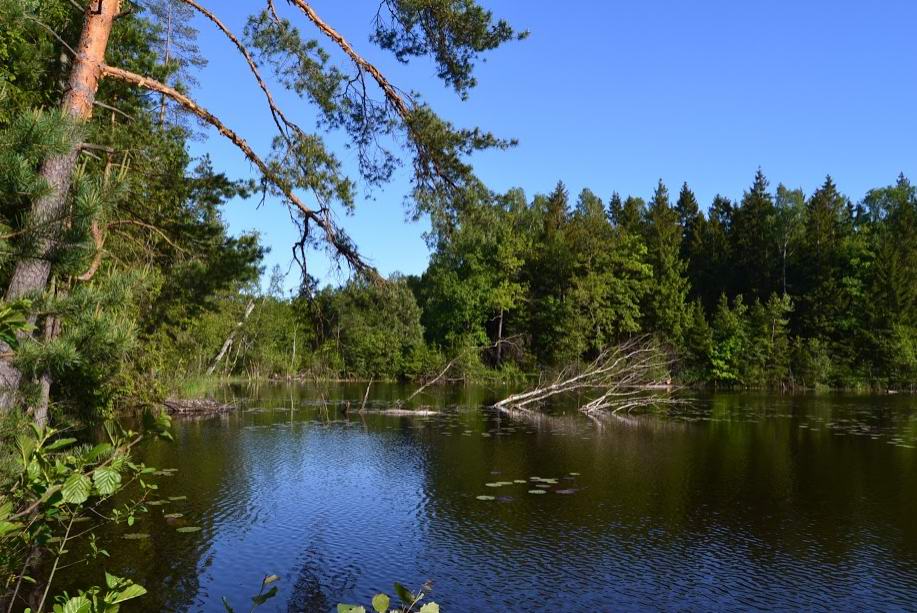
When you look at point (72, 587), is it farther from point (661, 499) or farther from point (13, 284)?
point (661, 499)

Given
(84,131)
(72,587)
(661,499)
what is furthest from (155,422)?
(661,499)

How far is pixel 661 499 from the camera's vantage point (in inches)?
458

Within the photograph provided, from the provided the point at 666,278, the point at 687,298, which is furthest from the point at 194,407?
the point at 687,298

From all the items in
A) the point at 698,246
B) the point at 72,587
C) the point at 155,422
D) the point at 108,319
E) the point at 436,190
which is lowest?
the point at 72,587

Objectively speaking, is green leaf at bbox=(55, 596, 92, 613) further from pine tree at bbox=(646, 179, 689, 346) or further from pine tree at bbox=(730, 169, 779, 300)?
pine tree at bbox=(730, 169, 779, 300)

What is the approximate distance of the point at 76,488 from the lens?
2566 millimetres

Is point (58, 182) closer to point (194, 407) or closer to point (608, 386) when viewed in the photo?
point (194, 407)

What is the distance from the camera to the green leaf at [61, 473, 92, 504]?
→ 2.51 m

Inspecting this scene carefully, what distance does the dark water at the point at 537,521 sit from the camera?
766 cm

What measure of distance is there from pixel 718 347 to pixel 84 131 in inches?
1700

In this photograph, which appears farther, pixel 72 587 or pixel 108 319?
pixel 72 587

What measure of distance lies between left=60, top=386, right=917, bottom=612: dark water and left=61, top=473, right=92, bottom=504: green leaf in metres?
5.10

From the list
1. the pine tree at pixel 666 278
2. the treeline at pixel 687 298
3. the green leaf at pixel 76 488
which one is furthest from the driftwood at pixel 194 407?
the pine tree at pixel 666 278

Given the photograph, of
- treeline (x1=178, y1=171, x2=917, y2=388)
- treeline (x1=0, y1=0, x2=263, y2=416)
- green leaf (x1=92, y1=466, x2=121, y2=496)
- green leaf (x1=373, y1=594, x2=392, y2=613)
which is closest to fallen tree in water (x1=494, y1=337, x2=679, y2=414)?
treeline (x1=178, y1=171, x2=917, y2=388)
